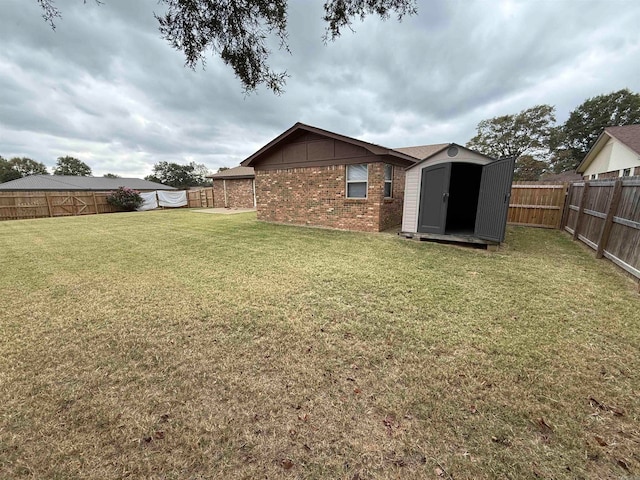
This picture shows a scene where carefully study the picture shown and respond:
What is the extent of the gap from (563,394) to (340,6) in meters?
5.85

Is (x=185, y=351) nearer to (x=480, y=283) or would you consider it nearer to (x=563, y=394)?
(x=563, y=394)

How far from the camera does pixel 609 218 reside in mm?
5246

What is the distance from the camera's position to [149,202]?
20125 mm

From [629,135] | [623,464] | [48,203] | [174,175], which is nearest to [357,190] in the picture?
[623,464]

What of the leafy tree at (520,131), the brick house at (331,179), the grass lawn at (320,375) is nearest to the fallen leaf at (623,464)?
the grass lawn at (320,375)

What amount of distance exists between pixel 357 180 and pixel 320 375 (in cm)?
751

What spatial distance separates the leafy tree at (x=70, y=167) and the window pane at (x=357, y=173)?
226 ft

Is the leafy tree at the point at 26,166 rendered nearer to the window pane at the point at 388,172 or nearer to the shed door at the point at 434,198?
the window pane at the point at 388,172

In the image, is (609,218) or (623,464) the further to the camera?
(609,218)

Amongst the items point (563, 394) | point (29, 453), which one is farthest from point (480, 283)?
point (29, 453)

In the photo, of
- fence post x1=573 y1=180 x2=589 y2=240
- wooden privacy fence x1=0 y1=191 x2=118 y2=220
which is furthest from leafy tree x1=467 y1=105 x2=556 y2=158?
wooden privacy fence x1=0 y1=191 x2=118 y2=220

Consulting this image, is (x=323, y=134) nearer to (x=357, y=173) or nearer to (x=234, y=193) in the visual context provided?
(x=357, y=173)

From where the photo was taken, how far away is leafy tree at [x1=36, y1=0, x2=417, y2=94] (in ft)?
13.4

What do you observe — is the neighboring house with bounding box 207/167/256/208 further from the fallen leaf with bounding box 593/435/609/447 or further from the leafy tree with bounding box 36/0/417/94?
the fallen leaf with bounding box 593/435/609/447
